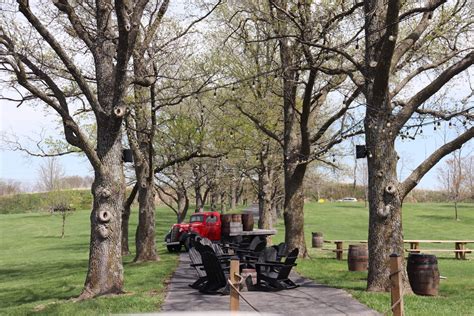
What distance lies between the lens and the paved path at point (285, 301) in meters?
10.3

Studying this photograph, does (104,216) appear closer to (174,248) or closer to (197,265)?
(197,265)

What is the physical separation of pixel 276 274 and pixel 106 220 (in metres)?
4.40

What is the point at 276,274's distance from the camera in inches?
539

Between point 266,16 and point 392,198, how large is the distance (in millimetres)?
8589

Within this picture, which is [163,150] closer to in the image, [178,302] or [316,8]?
[316,8]

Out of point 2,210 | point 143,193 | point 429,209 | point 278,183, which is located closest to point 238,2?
point 143,193

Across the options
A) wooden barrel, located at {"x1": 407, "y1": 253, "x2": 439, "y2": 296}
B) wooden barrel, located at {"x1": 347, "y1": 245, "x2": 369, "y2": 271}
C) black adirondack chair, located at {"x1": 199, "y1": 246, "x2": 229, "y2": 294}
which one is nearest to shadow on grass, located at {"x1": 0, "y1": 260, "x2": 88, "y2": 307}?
black adirondack chair, located at {"x1": 199, "y1": 246, "x2": 229, "y2": 294}

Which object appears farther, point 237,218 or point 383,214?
point 237,218

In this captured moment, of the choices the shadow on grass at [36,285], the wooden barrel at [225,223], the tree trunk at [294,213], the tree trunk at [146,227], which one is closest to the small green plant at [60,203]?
the shadow on grass at [36,285]

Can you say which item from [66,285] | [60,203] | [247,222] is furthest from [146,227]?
[60,203]

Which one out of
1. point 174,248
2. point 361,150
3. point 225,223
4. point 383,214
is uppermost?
point 361,150

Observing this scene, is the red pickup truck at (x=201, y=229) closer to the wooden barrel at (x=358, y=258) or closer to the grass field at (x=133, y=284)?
the grass field at (x=133, y=284)

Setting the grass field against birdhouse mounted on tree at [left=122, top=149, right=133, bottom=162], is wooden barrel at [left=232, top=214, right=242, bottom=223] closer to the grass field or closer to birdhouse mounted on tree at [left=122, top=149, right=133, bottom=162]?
the grass field

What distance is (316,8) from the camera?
1580 centimetres
